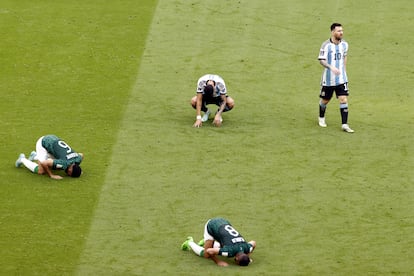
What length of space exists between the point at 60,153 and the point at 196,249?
3725 millimetres

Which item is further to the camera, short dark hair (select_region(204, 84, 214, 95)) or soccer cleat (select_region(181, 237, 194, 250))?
short dark hair (select_region(204, 84, 214, 95))

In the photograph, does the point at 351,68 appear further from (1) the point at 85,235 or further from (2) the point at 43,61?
(1) the point at 85,235

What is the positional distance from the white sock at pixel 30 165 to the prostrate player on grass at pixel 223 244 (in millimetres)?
4089

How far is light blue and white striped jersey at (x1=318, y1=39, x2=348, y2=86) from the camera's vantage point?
2438 centimetres

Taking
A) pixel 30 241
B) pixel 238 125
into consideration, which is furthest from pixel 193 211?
pixel 238 125

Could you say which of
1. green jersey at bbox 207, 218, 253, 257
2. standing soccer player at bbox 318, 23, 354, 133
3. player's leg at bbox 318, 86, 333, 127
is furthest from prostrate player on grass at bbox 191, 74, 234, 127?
green jersey at bbox 207, 218, 253, 257

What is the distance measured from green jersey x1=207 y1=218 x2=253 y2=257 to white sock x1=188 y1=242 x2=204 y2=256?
1.03 ft

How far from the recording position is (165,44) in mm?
29375

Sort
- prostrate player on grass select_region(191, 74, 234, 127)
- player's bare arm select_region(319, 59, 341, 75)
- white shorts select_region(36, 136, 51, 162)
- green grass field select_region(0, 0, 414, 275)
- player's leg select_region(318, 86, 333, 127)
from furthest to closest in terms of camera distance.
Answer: player's leg select_region(318, 86, 333, 127)
prostrate player on grass select_region(191, 74, 234, 127)
player's bare arm select_region(319, 59, 341, 75)
white shorts select_region(36, 136, 51, 162)
green grass field select_region(0, 0, 414, 275)

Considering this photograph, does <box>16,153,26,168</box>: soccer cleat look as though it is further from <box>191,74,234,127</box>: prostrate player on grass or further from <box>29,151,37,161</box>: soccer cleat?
<box>191,74,234,127</box>: prostrate player on grass

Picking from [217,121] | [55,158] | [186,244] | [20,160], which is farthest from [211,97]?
[186,244]

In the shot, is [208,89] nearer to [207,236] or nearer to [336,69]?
[336,69]

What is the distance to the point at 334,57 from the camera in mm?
24438

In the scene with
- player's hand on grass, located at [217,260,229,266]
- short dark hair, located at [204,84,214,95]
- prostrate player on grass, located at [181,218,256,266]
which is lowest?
player's hand on grass, located at [217,260,229,266]
